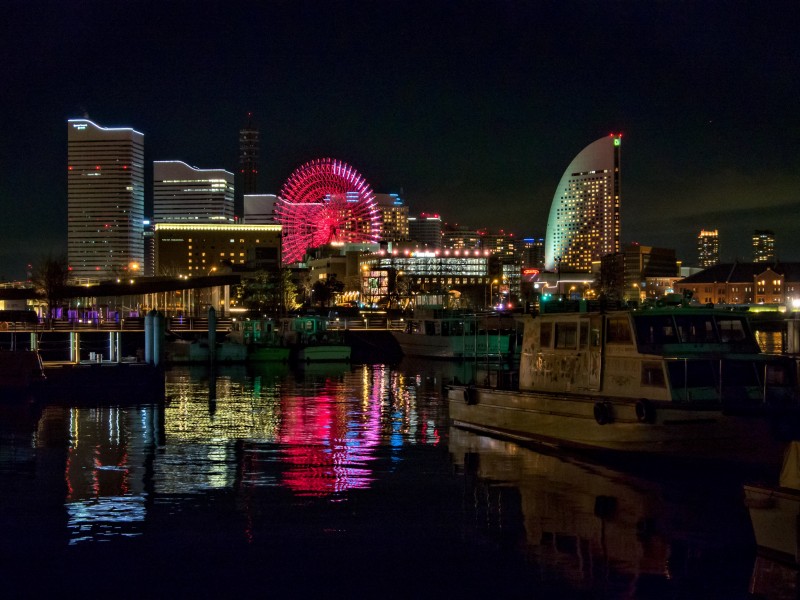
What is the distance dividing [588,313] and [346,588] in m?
13.6

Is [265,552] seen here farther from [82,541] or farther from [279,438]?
[279,438]

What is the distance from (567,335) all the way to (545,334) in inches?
42.2

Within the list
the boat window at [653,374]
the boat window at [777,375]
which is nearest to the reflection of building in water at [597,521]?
the boat window at [653,374]

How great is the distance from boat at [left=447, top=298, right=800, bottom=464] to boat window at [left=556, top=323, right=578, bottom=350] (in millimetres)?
31

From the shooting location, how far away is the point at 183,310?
132 m

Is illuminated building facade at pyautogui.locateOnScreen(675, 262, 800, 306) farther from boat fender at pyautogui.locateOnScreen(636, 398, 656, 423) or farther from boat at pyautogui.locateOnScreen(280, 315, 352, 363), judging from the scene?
boat fender at pyautogui.locateOnScreen(636, 398, 656, 423)

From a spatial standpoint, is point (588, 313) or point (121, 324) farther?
point (121, 324)

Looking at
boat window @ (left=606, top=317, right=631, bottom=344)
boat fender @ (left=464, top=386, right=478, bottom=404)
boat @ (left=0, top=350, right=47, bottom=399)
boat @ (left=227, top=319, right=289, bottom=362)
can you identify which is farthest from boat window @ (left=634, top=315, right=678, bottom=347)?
boat @ (left=227, top=319, right=289, bottom=362)

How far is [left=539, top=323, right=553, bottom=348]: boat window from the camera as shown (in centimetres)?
2630

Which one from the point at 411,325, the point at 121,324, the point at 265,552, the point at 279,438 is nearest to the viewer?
the point at 265,552

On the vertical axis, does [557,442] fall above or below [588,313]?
below

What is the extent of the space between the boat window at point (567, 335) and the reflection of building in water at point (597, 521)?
330 cm

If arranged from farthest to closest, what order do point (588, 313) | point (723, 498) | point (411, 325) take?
point (411, 325)
point (588, 313)
point (723, 498)

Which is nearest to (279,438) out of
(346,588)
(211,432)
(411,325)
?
(211,432)
